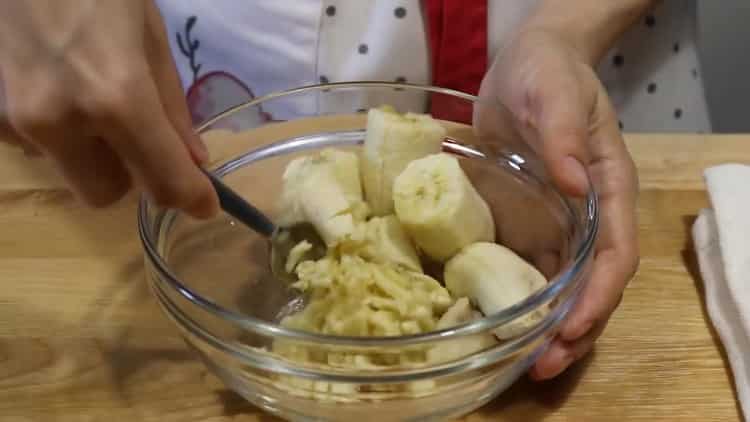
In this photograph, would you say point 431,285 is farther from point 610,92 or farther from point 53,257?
point 610,92

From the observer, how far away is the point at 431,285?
0.51 m

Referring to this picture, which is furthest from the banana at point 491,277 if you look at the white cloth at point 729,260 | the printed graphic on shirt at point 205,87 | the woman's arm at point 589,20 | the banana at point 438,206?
the printed graphic on shirt at point 205,87

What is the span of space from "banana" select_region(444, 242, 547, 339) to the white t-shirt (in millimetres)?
324

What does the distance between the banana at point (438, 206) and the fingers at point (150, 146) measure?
0.13m

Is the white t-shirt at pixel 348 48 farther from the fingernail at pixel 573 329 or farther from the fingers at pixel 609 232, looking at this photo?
the fingernail at pixel 573 329

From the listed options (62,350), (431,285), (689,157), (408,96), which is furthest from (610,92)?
(62,350)

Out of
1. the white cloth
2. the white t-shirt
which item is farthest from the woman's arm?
the white cloth

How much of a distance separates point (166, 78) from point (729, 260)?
1.27 feet

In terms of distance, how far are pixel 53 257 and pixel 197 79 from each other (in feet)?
0.90

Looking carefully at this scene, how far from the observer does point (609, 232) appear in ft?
1.86

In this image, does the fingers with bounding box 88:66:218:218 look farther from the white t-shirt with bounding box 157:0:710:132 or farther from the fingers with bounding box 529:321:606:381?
the white t-shirt with bounding box 157:0:710:132

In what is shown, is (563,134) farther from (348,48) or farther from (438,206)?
(348,48)

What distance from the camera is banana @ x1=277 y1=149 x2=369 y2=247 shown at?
21.0 inches

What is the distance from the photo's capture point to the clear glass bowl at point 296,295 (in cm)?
43
